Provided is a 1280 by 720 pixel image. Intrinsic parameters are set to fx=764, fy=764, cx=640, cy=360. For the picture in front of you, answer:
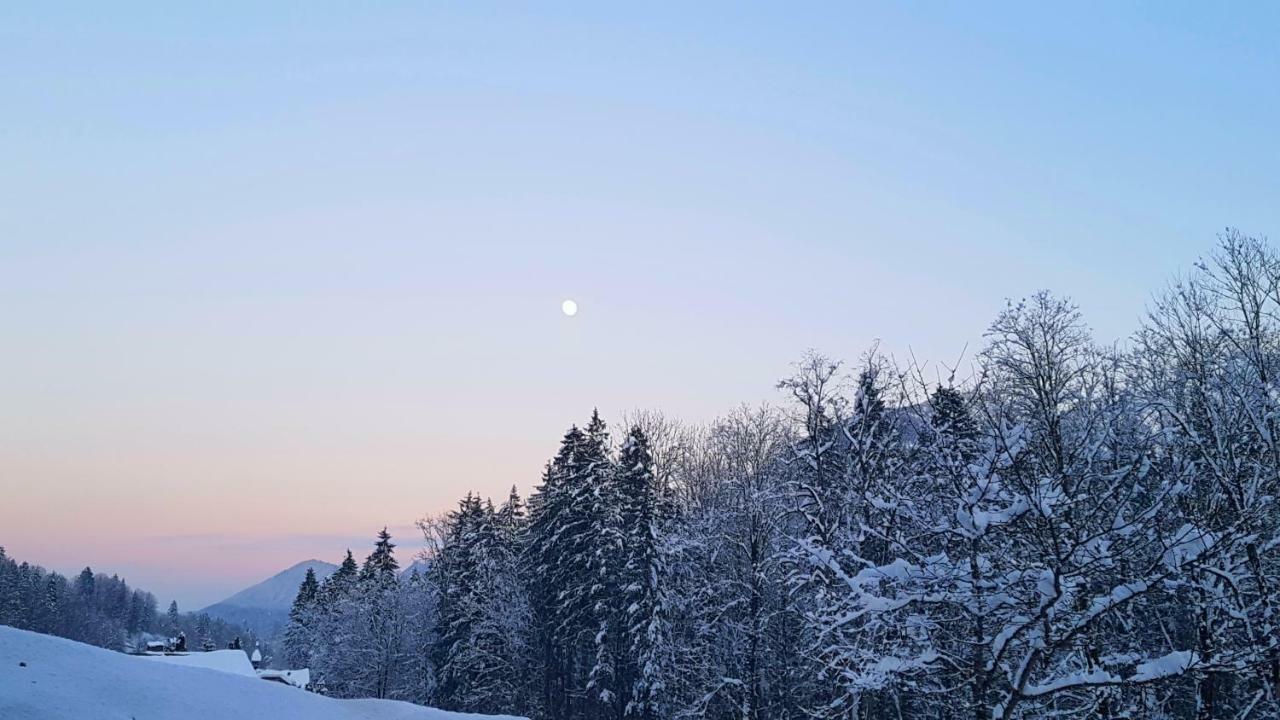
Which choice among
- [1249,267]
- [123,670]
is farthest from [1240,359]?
[123,670]

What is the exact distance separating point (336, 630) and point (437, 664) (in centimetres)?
1906

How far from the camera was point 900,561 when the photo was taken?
7.57 metres

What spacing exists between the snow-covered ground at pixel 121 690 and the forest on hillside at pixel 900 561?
41.1 feet

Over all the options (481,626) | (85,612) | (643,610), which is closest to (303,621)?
(481,626)

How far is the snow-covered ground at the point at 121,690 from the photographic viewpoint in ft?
44.0

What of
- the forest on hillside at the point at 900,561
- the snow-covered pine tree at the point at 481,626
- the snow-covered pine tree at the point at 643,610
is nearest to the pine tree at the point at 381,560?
the forest on hillside at the point at 900,561

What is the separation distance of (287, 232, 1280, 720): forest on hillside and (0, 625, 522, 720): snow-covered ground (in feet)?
41.1

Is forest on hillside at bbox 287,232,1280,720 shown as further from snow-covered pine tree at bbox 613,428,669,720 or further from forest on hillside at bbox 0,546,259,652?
forest on hillside at bbox 0,546,259,652

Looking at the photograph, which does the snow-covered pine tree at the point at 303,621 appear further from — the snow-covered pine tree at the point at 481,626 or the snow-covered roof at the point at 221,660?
the snow-covered pine tree at the point at 481,626

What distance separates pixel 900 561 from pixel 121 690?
15.6 m

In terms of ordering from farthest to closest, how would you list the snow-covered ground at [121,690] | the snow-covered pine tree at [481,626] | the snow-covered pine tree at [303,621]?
1. the snow-covered pine tree at [303,621]
2. the snow-covered pine tree at [481,626]
3. the snow-covered ground at [121,690]

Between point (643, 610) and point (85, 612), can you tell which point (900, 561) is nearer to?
point (643, 610)

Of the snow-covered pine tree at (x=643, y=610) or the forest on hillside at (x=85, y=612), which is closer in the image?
the snow-covered pine tree at (x=643, y=610)

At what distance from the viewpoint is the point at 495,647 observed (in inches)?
1636
